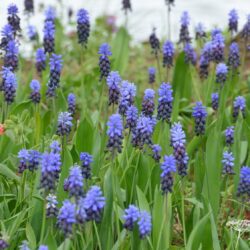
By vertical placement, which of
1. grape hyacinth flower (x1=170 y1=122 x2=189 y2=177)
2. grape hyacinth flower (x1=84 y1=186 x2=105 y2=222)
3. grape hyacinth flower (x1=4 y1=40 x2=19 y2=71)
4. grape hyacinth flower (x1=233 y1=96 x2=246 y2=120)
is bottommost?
grape hyacinth flower (x1=84 y1=186 x2=105 y2=222)

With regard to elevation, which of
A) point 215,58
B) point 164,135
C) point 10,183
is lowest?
point 10,183

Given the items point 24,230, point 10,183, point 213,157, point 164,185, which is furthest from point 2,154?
point 164,185

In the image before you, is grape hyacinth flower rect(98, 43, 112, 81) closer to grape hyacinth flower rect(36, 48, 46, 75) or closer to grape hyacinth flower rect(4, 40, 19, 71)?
grape hyacinth flower rect(4, 40, 19, 71)

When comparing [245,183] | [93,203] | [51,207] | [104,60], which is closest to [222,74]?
[104,60]

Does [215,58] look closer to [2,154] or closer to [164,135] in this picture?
[164,135]

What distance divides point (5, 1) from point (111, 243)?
19.8 ft

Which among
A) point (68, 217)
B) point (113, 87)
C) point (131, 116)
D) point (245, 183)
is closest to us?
point (68, 217)

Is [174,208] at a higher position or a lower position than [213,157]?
lower

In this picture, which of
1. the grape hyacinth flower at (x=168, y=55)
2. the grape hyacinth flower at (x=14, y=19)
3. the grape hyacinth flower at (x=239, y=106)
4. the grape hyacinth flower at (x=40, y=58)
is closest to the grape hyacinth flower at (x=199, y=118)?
the grape hyacinth flower at (x=239, y=106)

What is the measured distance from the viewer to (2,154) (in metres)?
4.84

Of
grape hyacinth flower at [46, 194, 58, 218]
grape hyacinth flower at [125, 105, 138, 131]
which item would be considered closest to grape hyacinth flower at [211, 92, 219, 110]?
grape hyacinth flower at [125, 105, 138, 131]

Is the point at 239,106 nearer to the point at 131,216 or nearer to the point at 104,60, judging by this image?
the point at 104,60

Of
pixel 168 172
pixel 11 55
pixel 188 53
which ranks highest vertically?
pixel 188 53

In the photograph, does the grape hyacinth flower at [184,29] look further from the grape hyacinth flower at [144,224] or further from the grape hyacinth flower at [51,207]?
the grape hyacinth flower at [144,224]
